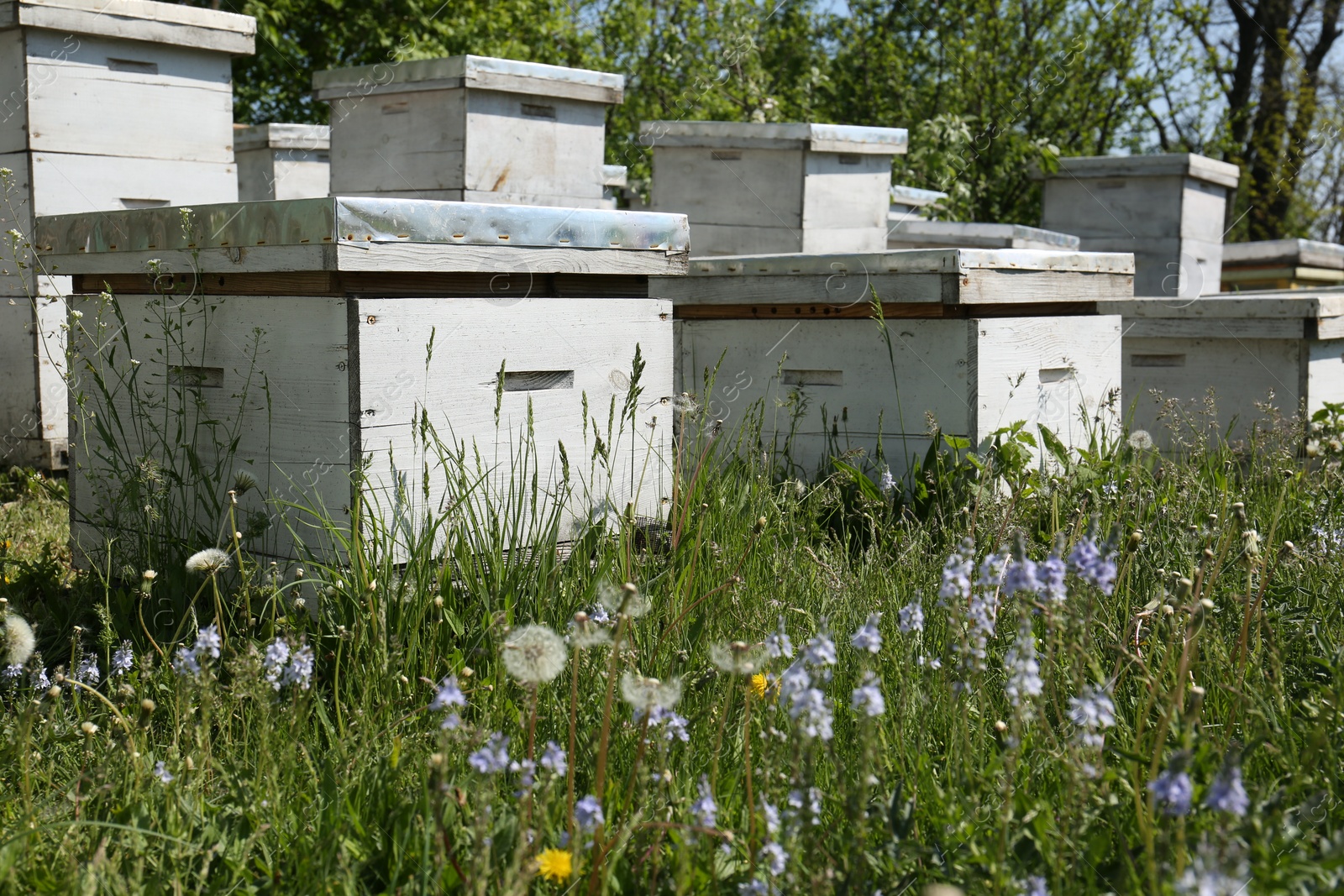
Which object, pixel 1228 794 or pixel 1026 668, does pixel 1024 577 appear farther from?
pixel 1228 794

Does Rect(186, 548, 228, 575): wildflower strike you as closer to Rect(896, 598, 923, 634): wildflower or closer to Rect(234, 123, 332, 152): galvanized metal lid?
Rect(896, 598, 923, 634): wildflower

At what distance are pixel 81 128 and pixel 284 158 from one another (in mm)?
2305

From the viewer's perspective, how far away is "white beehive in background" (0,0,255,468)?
4.96 meters

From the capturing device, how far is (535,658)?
1.35 m

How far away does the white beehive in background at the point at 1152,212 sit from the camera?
8.11 metres

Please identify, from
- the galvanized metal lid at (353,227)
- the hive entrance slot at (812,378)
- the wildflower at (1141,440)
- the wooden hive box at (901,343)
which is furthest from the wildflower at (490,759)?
the hive entrance slot at (812,378)

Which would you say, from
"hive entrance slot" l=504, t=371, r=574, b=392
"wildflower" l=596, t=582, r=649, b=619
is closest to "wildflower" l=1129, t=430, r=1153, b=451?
"hive entrance slot" l=504, t=371, r=574, b=392

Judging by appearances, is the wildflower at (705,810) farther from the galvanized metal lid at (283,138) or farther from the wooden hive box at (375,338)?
the galvanized metal lid at (283,138)

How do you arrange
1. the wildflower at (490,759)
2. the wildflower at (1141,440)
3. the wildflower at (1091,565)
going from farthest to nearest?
the wildflower at (1141,440), the wildflower at (1091,565), the wildflower at (490,759)

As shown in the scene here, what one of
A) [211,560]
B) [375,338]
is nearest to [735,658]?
[211,560]

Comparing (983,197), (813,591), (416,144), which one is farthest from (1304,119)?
(813,591)

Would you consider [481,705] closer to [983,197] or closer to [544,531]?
[544,531]

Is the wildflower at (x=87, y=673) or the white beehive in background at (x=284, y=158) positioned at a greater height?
the white beehive in background at (x=284, y=158)

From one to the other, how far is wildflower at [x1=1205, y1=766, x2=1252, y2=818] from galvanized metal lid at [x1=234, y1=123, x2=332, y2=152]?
7.01 meters
